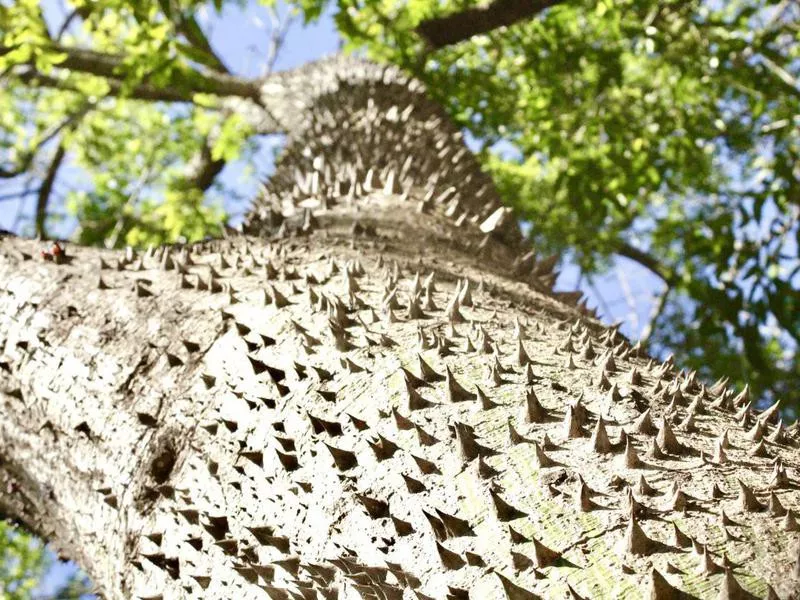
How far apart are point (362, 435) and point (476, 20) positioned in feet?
11.7

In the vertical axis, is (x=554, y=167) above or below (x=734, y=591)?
below

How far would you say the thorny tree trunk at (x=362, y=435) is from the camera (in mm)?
1042

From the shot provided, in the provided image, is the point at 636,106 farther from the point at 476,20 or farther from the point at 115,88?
the point at 115,88

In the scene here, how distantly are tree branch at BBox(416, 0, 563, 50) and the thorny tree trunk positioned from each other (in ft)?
6.76

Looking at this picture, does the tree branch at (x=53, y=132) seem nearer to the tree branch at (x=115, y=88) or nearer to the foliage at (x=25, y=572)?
the tree branch at (x=115, y=88)

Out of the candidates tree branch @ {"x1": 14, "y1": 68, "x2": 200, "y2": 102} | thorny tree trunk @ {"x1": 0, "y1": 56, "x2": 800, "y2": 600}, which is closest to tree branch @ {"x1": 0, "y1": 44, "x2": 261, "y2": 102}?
tree branch @ {"x1": 14, "y1": 68, "x2": 200, "y2": 102}

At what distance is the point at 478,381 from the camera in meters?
1.40

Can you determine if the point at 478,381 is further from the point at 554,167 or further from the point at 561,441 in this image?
the point at 554,167

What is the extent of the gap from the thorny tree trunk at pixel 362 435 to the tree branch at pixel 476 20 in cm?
206

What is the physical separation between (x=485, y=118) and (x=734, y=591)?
5604 millimetres

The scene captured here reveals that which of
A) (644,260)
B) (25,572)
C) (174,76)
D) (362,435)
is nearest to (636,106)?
(644,260)

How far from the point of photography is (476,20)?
4.32 meters

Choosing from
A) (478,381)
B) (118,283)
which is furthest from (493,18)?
(478,381)

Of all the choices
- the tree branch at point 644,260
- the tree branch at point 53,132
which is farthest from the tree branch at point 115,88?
the tree branch at point 644,260
